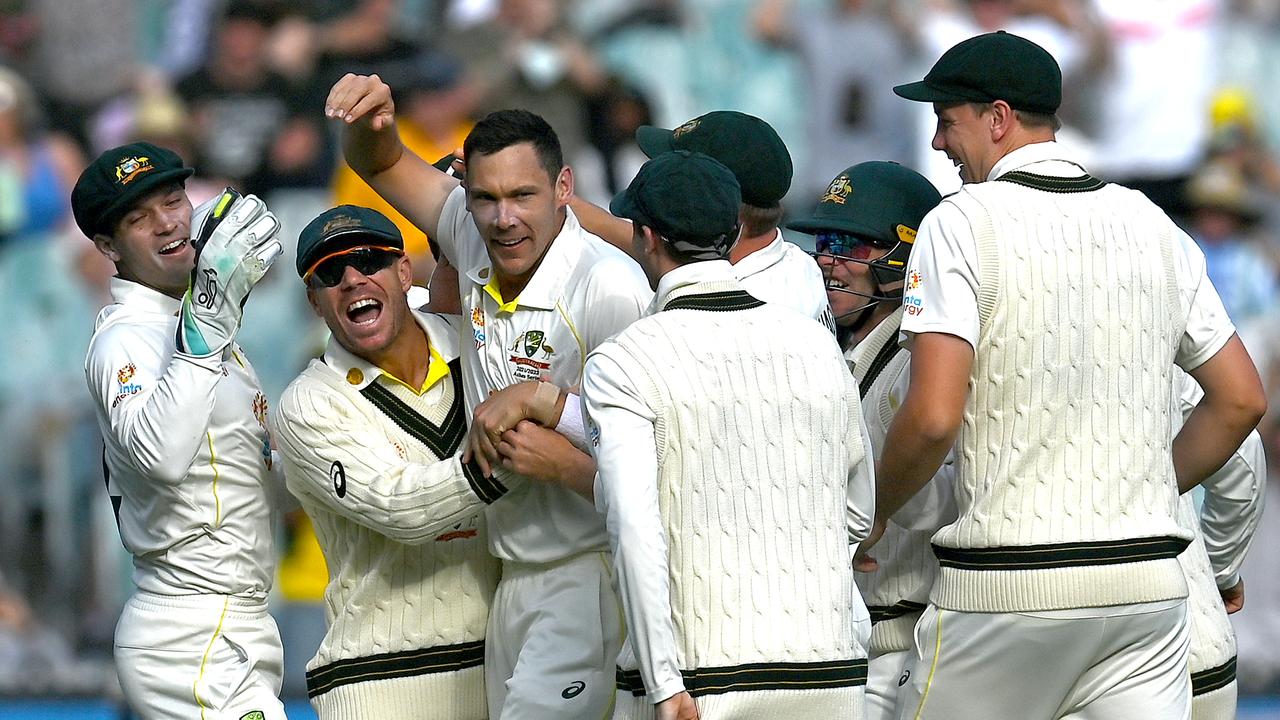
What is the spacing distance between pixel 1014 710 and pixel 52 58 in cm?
731

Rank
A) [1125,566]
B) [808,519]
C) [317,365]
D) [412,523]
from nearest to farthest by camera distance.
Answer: [808,519]
[1125,566]
[412,523]
[317,365]

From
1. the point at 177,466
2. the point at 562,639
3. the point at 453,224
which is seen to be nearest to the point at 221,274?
the point at 177,466

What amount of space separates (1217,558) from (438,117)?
5.47m

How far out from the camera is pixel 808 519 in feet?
11.0

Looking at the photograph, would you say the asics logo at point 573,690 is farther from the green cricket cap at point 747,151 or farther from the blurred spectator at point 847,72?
the blurred spectator at point 847,72

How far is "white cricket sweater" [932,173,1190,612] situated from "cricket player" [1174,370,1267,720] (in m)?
0.48

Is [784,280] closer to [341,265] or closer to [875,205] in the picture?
[875,205]

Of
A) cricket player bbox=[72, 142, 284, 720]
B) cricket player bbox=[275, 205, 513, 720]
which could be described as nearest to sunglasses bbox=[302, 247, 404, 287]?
cricket player bbox=[275, 205, 513, 720]

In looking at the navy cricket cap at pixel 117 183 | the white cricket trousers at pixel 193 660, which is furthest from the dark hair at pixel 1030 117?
the white cricket trousers at pixel 193 660

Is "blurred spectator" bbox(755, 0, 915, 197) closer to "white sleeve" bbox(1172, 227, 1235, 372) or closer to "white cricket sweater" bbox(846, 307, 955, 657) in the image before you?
"white cricket sweater" bbox(846, 307, 955, 657)

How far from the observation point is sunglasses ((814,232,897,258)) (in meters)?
4.41

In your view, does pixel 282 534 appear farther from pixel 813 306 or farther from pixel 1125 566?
pixel 1125 566

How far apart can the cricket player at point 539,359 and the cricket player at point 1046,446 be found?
741 mm

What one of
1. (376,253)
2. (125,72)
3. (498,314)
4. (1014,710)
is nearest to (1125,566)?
(1014,710)
